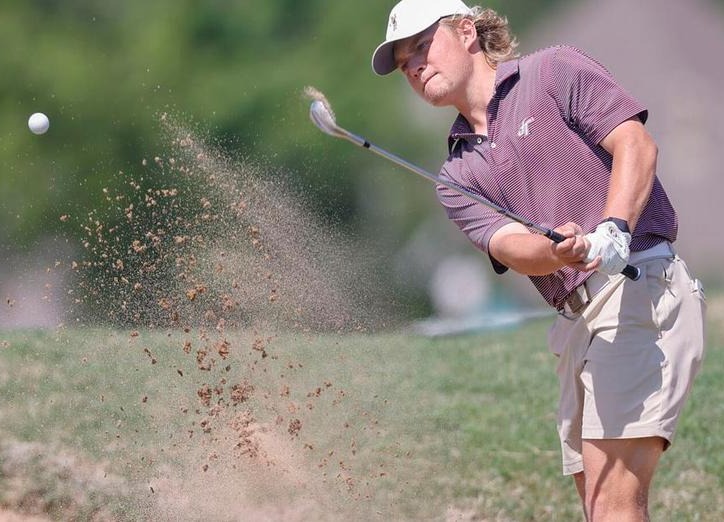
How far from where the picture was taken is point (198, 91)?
10.6 meters

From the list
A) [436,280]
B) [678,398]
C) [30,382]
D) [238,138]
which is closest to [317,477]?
[30,382]

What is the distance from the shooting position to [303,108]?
10.1 meters

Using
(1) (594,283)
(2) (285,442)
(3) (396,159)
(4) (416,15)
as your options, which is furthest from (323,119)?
(2) (285,442)

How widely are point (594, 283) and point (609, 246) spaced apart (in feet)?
1.52

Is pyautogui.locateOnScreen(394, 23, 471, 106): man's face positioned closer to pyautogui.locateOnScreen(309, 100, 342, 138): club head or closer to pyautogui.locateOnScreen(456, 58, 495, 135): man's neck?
pyautogui.locateOnScreen(456, 58, 495, 135): man's neck

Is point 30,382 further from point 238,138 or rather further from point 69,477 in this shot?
point 238,138

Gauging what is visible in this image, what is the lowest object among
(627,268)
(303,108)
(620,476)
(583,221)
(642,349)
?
(620,476)

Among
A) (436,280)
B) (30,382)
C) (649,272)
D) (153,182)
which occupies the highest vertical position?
(153,182)

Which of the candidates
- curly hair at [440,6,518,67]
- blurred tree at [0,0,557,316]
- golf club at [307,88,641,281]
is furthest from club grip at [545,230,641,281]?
blurred tree at [0,0,557,316]

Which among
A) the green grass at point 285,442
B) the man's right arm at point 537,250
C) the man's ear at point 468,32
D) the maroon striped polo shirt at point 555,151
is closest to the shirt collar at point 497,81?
the maroon striped polo shirt at point 555,151

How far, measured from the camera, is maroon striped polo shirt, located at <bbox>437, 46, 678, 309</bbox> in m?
3.25

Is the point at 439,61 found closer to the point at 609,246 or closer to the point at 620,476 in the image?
the point at 609,246

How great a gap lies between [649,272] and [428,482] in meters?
2.04

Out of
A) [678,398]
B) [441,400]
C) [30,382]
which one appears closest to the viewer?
[678,398]
